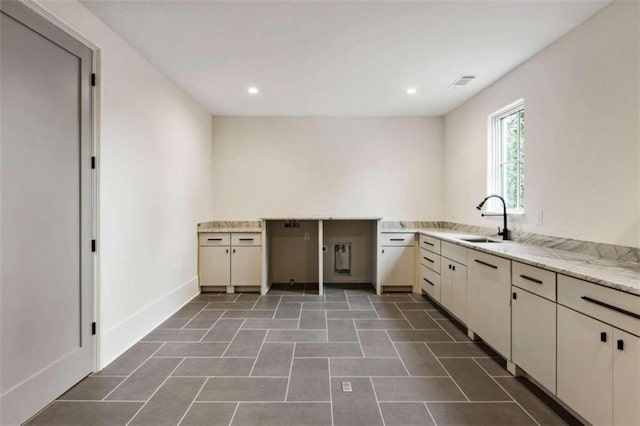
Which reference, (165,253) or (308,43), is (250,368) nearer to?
(165,253)

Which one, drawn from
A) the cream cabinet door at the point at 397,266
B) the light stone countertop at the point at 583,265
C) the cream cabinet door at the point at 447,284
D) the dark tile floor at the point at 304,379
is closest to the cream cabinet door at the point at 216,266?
the dark tile floor at the point at 304,379

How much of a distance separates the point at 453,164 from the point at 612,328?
327cm

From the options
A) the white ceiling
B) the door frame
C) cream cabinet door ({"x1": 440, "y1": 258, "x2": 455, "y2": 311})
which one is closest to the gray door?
the door frame

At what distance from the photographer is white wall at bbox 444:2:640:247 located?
1.93m

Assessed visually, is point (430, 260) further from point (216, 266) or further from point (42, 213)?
point (42, 213)

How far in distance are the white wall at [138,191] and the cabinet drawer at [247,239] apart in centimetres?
55

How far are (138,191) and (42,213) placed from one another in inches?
37.7

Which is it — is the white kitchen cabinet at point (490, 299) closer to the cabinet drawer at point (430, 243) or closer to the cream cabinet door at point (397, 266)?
the cabinet drawer at point (430, 243)

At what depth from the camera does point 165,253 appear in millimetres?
3260

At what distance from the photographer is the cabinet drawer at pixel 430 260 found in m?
3.55

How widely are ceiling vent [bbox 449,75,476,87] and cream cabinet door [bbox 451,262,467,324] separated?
1961 millimetres

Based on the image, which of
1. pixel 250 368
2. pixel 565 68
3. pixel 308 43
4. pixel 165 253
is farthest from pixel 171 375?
pixel 565 68

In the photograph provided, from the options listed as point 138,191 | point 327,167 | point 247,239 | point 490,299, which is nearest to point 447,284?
point 490,299

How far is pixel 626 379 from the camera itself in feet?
4.45
